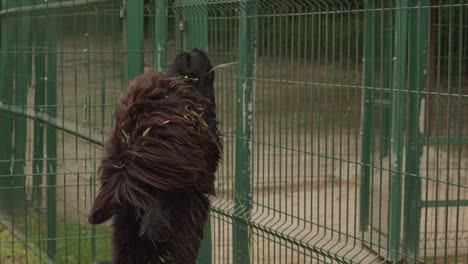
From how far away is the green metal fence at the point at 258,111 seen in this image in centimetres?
554

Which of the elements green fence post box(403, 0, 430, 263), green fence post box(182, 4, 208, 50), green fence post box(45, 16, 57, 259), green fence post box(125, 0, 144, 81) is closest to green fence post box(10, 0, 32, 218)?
green fence post box(45, 16, 57, 259)

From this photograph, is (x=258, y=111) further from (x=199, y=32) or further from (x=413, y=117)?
(x=413, y=117)

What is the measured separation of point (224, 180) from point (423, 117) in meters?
1.73

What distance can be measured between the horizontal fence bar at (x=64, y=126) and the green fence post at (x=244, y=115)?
1350mm

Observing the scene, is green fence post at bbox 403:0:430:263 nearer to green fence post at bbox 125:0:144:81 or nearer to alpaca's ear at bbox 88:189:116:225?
alpaca's ear at bbox 88:189:116:225

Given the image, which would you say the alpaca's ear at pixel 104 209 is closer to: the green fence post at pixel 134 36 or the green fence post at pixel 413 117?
the green fence post at pixel 413 117

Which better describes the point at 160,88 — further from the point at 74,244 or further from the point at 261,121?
the point at 74,244

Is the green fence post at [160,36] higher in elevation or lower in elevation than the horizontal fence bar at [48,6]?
lower

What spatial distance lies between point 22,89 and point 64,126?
960 mm

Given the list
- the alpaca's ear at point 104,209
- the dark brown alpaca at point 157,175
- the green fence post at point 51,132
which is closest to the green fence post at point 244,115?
the green fence post at point 51,132

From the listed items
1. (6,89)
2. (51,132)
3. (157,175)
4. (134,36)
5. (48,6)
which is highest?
(48,6)

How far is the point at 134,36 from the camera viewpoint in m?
7.30

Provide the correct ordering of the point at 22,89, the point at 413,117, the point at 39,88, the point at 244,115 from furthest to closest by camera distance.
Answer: the point at 22,89
the point at 39,88
the point at 244,115
the point at 413,117

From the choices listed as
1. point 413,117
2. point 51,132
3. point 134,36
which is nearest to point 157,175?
point 413,117
